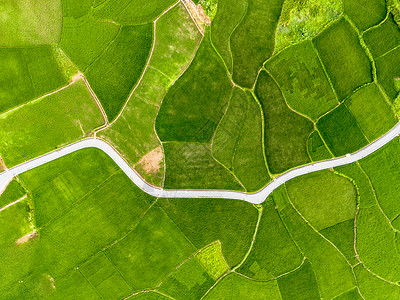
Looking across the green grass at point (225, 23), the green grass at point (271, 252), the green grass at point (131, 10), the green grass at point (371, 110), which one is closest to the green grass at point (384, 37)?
the green grass at point (371, 110)

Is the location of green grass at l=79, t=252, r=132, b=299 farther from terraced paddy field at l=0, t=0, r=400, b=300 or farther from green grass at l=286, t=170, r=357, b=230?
green grass at l=286, t=170, r=357, b=230

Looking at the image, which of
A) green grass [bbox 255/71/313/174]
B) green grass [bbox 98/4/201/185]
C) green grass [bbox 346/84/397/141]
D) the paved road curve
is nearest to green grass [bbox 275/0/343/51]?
green grass [bbox 255/71/313/174]

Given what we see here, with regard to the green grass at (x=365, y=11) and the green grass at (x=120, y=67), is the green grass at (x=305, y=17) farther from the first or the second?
the green grass at (x=120, y=67)

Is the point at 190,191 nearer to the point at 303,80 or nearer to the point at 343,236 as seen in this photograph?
the point at 303,80

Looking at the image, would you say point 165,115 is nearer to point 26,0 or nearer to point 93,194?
point 93,194

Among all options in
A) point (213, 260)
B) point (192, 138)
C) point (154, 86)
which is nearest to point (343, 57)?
point (192, 138)

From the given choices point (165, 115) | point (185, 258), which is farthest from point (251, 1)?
point (185, 258)
